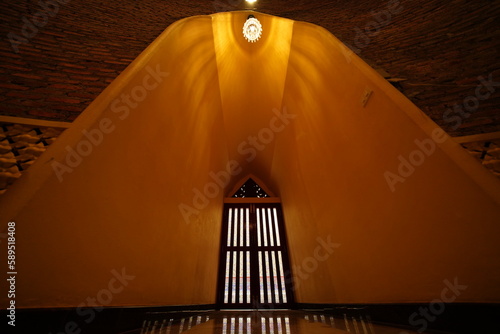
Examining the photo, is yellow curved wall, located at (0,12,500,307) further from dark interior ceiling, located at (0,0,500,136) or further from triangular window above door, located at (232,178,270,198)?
triangular window above door, located at (232,178,270,198)

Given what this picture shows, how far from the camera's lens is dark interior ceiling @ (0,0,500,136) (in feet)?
5.42

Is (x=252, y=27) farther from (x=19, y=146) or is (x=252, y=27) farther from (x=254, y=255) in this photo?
(x=254, y=255)

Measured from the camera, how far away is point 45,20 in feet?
8.16

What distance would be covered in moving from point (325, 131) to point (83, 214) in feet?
8.76

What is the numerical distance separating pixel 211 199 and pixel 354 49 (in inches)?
126

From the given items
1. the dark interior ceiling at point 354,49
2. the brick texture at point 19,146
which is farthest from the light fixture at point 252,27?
the brick texture at point 19,146

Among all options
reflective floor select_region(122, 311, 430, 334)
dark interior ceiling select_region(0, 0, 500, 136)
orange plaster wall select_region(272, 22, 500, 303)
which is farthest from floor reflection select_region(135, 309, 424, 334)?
dark interior ceiling select_region(0, 0, 500, 136)

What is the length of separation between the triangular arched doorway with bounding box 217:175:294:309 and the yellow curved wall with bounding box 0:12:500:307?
66 cm

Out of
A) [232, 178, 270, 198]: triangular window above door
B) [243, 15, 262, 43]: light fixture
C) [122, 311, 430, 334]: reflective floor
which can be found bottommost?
[122, 311, 430, 334]: reflective floor

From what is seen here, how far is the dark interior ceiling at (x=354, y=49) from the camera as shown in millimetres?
1653

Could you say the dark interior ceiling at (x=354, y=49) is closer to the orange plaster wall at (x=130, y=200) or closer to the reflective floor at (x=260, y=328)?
the orange plaster wall at (x=130, y=200)

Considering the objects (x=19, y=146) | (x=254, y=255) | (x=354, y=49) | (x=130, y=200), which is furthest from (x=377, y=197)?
(x=254, y=255)

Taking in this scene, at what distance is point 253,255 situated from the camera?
5.20 m

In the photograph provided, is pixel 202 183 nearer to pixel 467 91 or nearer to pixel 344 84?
pixel 344 84
